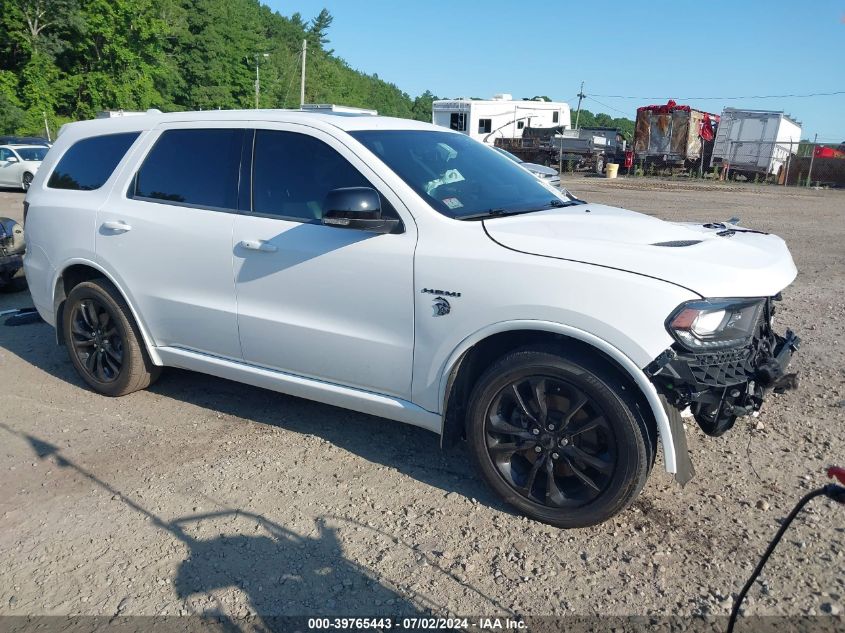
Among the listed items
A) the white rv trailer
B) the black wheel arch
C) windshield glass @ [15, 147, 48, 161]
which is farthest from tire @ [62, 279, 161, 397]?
the white rv trailer

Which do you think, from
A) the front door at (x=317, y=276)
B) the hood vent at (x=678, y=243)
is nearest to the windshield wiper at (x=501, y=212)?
the front door at (x=317, y=276)

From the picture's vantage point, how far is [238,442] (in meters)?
4.32

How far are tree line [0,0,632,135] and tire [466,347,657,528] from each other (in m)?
45.1

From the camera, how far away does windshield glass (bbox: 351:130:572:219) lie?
3.80 meters

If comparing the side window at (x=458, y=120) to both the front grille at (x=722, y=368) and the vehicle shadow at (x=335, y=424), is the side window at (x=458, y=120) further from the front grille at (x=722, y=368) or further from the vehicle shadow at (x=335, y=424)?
the front grille at (x=722, y=368)

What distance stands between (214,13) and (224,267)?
69.1 metres

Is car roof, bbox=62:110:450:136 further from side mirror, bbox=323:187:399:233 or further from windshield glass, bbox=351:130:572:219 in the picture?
side mirror, bbox=323:187:399:233

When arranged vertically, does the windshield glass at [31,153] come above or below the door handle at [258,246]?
below

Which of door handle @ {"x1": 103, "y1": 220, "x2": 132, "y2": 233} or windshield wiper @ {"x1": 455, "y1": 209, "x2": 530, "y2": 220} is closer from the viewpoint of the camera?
windshield wiper @ {"x1": 455, "y1": 209, "x2": 530, "y2": 220}

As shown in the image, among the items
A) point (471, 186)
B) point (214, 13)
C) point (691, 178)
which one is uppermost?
point (214, 13)

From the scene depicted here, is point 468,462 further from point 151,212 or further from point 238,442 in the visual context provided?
point 151,212

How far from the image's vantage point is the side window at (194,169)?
14.1ft

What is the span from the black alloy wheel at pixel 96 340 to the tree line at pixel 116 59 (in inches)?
1661

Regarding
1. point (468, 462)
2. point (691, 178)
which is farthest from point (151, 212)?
point (691, 178)
